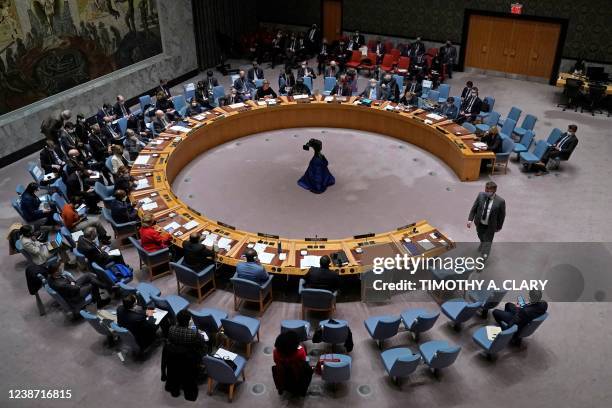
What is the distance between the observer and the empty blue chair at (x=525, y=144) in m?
12.7

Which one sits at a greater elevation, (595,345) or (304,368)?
(304,368)

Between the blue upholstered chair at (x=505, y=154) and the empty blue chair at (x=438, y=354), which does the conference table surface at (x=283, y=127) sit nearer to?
the blue upholstered chair at (x=505, y=154)

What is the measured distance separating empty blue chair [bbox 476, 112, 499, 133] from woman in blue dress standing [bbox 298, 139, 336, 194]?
451 cm

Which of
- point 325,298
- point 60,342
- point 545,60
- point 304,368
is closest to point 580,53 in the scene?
point 545,60

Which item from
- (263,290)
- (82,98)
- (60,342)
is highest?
(82,98)

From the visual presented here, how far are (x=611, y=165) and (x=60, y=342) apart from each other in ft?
41.8

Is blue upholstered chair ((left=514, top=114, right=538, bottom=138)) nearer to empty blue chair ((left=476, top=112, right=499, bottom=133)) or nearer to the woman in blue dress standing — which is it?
empty blue chair ((left=476, top=112, right=499, bottom=133))

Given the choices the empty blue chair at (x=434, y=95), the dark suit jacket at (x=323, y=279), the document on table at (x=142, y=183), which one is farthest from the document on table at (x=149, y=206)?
the empty blue chair at (x=434, y=95)

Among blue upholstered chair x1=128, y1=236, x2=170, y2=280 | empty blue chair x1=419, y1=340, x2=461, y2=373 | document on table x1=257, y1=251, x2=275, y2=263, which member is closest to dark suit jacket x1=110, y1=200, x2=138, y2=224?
blue upholstered chair x1=128, y1=236, x2=170, y2=280

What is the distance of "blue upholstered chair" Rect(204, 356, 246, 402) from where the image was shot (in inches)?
254

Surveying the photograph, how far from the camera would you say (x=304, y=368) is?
6.45m

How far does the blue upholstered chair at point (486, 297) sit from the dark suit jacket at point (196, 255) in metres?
4.33

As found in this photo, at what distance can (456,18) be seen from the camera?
1859 centimetres

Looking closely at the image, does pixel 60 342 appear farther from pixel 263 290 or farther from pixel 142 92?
pixel 142 92
